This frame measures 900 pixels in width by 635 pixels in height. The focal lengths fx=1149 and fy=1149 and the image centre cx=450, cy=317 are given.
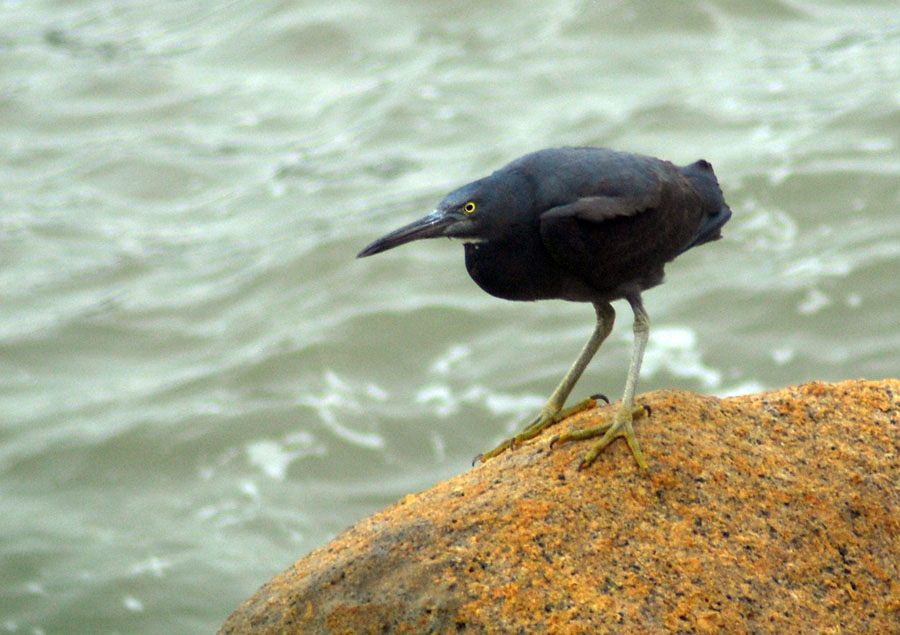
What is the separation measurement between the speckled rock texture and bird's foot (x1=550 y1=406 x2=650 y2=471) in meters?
0.04

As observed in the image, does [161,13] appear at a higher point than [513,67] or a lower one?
higher

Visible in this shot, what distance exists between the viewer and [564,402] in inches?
207

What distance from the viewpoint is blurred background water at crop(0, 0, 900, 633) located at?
9.95m

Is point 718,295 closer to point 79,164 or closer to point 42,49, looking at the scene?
point 79,164

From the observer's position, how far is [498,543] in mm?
4051

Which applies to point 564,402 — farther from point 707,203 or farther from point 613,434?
point 707,203

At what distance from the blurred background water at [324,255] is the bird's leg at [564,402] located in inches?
169

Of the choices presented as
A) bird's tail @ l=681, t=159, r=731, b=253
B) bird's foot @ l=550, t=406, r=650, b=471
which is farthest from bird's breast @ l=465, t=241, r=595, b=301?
bird's tail @ l=681, t=159, r=731, b=253

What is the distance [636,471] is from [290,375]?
7.19m

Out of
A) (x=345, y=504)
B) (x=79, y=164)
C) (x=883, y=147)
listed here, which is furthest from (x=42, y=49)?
(x=883, y=147)

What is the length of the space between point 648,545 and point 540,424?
1289 millimetres

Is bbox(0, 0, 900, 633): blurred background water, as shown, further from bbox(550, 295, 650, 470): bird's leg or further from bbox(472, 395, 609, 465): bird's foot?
bbox(550, 295, 650, 470): bird's leg

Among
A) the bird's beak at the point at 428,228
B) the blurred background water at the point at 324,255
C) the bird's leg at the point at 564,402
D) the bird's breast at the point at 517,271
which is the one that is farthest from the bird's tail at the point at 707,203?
the blurred background water at the point at 324,255

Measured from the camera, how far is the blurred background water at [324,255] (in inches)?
392
